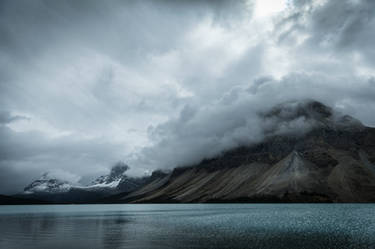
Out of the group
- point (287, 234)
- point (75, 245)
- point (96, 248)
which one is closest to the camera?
point (96, 248)

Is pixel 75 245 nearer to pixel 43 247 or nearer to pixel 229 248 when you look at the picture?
pixel 43 247

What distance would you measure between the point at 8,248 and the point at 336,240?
2206 inches

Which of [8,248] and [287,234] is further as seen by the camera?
[287,234]

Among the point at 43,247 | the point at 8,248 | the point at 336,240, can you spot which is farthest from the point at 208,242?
the point at 8,248

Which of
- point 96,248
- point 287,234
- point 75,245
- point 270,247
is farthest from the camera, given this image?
point 287,234

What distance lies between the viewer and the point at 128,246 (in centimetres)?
5669

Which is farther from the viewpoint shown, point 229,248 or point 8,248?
point 8,248

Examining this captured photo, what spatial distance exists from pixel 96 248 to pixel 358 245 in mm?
41668

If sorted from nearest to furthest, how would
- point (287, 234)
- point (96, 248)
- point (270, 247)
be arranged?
point (270, 247) < point (96, 248) < point (287, 234)

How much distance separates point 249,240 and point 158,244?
16.0 metres

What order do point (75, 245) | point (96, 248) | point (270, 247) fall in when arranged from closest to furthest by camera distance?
point (270, 247) < point (96, 248) < point (75, 245)

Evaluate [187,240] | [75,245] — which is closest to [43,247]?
[75,245]

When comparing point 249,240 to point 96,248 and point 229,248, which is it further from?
point 96,248

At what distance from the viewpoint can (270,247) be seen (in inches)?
2010
